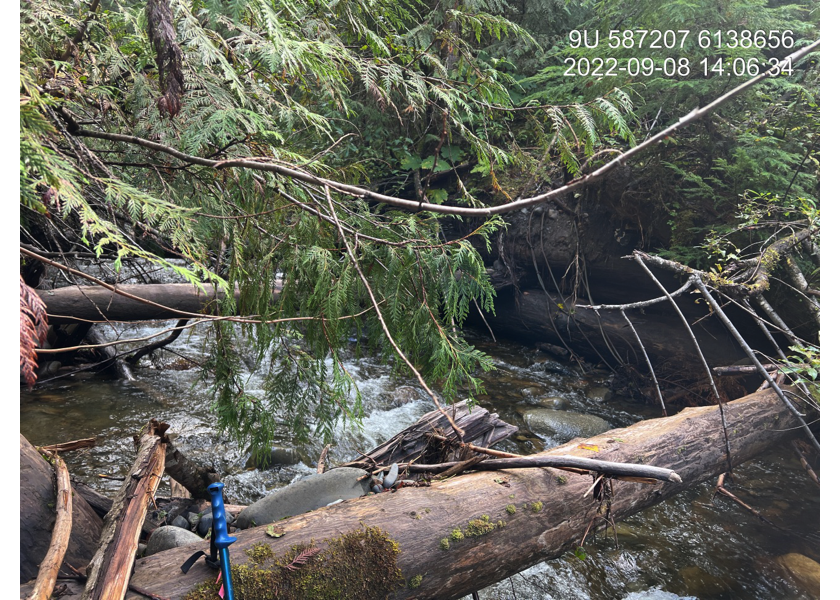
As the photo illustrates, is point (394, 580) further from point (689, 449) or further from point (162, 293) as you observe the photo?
point (162, 293)

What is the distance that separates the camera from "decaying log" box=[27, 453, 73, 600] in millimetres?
1394

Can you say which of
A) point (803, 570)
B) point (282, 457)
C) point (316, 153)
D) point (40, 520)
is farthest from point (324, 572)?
point (803, 570)

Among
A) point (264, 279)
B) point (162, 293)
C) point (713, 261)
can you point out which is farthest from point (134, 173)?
point (713, 261)

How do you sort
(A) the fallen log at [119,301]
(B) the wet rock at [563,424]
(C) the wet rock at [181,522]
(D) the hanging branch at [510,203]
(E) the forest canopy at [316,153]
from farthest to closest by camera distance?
(B) the wet rock at [563,424], (A) the fallen log at [119,301], (C) the wet rock at [181,522], (E) the forest canopy at [316,153], (D) the hanging branch at [510,203]

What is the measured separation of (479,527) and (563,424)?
361cm

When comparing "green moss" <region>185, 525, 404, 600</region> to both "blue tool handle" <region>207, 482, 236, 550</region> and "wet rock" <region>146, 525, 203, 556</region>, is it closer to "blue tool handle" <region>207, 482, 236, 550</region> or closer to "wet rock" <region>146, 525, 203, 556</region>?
"blue tool handle" <region>207, 482, 236, 550</region>

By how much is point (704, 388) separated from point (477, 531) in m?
5.01

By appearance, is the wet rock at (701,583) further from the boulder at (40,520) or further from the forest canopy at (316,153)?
the boulder at (40,520)

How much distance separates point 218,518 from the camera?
→ 4.90ft

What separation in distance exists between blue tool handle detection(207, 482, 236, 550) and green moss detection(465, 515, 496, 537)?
3.55 feet

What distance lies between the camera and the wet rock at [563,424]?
5320 millimetres

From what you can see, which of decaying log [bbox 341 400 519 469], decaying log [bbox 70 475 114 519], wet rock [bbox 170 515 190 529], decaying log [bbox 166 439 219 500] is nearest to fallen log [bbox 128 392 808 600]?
decaying log [bbox 341 400 519 469]

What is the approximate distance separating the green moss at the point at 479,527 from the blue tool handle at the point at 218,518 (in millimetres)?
1081
